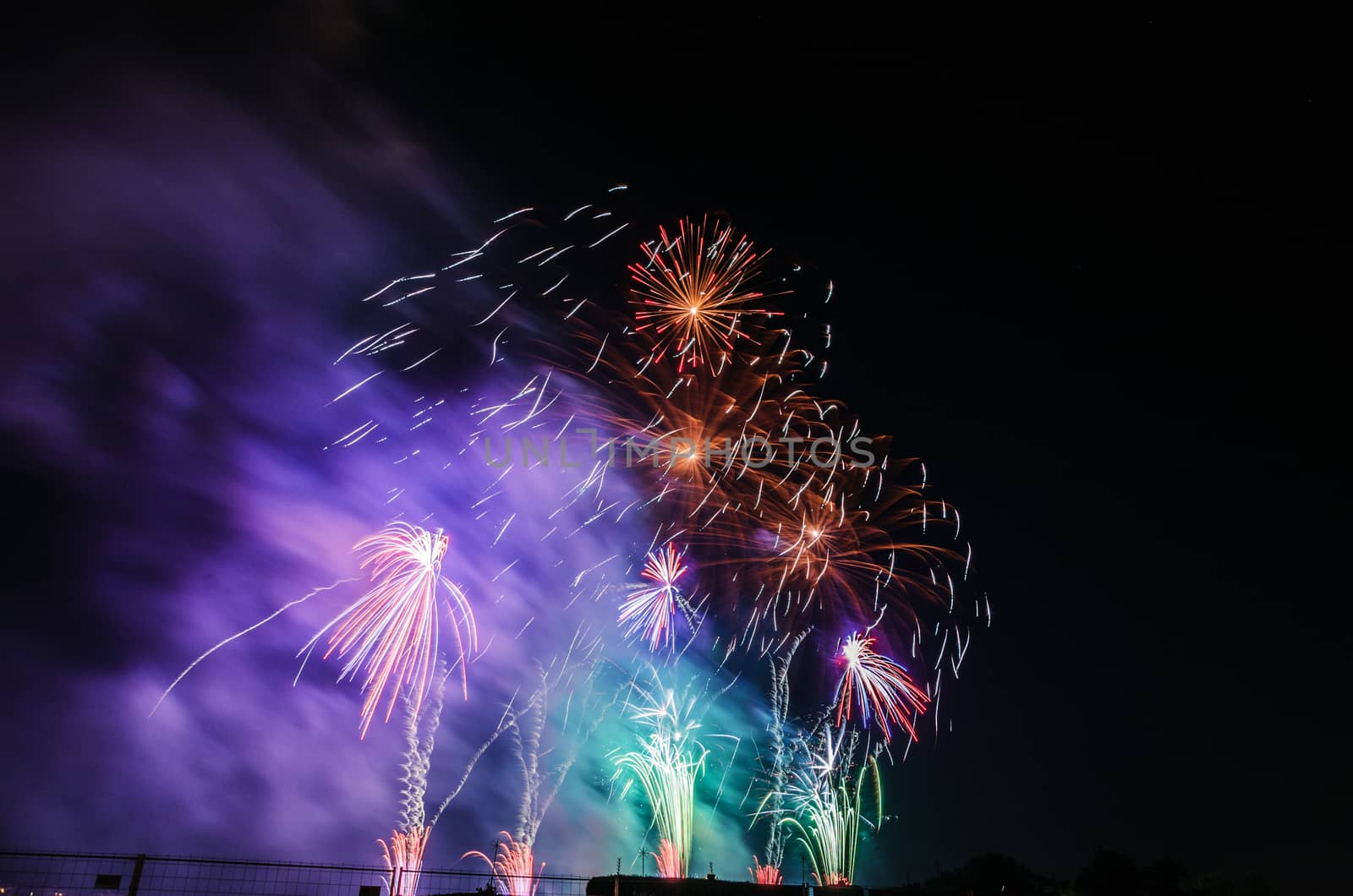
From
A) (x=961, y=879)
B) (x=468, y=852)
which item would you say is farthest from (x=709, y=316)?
(x=961, y=879)

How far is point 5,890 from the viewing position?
40.3ft

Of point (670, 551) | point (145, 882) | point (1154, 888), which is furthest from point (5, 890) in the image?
point (1154, 888)

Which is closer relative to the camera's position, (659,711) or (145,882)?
(145,882)

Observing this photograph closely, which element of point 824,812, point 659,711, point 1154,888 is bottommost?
point 1154,888

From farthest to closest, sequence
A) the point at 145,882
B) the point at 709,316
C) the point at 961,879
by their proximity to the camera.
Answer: the point at 961,879 → the point at 709,316 → the point at 145,882

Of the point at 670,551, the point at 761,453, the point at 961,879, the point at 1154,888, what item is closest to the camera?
the point at 761,453

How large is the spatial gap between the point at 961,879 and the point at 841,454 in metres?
43.7

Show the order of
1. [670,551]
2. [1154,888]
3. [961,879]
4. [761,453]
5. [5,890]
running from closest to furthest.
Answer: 1. [5,890]
2. [761,453]
3. [670,551]
4. [1154,888]
5. [961,879]

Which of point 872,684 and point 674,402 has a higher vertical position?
point 674,402

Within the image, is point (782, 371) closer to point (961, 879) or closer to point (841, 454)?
point (841, 454)

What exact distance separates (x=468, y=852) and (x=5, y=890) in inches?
797

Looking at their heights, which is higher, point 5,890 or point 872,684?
point 872,684

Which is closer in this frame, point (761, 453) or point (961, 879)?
point (761, 453)

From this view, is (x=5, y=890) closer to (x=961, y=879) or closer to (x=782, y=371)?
(x=782, y=371)
